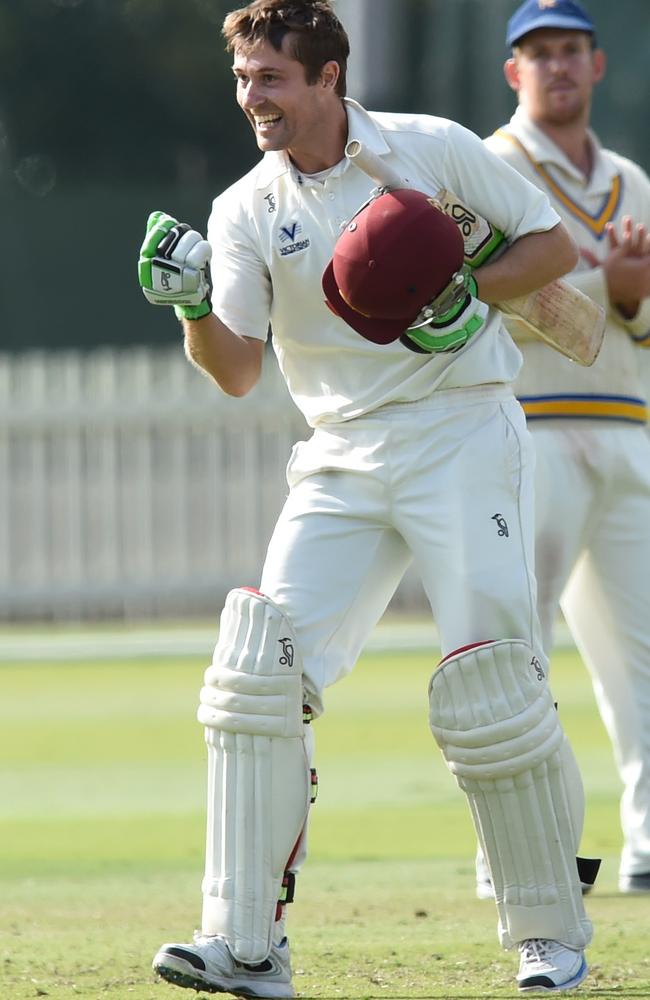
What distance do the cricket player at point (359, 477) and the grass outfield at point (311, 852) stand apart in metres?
0.29

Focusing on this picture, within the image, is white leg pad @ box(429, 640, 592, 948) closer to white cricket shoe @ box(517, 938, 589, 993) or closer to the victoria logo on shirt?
white cricket shoe @ box(517, 938, 589, 993)

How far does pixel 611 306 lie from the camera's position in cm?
519

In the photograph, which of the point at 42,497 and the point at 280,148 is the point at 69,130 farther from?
the point at 280,148

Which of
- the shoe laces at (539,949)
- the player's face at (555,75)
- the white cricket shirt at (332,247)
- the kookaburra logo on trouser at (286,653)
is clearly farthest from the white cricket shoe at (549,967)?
the player's face at (555,75)

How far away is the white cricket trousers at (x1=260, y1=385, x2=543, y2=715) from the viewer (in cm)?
388

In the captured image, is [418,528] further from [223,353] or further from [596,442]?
[596,442]

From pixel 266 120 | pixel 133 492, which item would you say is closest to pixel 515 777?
pixel 266 120

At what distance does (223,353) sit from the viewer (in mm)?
4000

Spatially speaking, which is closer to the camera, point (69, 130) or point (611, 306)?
point (611, 306)

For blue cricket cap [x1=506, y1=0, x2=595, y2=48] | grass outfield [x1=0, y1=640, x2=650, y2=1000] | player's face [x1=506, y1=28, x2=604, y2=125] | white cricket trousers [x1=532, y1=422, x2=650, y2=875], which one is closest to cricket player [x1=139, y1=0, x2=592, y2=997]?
grass outfield [x1=0, y1=640, x2=650, y2=1000]

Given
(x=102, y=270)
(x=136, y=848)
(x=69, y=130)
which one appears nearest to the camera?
(x=136, y=848)

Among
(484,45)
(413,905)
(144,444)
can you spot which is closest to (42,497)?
(144,444)

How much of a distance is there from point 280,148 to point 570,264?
2.06 feet

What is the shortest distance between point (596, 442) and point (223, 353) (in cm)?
144
